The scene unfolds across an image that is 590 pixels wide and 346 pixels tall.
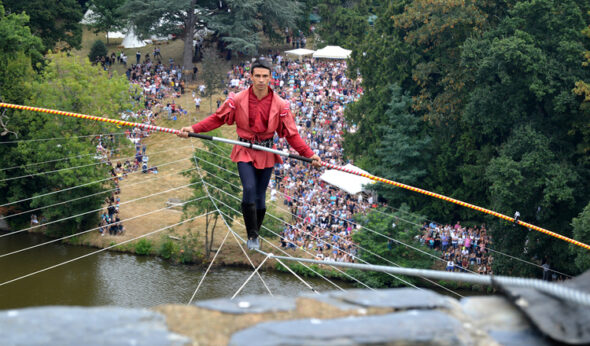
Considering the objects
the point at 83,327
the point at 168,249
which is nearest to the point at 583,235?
the point at 168,249

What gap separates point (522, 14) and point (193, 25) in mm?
25692

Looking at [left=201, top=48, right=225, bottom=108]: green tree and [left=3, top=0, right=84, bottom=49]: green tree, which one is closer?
[left=3, top=0, right=84, bottom=49]: green tree

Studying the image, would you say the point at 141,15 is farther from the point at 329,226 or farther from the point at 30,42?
the point at 329,226

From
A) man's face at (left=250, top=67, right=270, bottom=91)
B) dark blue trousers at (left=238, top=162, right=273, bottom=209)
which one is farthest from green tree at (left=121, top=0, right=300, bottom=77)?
man's face at (left=250, top=67, right=270, bottom=91)

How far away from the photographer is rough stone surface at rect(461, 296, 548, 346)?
271 cm

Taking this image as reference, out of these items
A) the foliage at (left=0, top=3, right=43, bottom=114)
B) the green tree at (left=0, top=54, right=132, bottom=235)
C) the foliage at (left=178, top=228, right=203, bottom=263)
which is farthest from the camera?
the foliage at (left=0, top=3, right=43, bottom=114)

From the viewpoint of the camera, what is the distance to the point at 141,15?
4216 cm

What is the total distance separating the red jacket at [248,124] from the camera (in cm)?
718

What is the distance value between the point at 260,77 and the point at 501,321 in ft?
15.2

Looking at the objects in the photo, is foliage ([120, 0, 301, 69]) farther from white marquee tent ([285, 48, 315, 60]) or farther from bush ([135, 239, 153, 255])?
bush ([135, 239, 153, 255])

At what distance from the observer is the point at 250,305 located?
2.90 m

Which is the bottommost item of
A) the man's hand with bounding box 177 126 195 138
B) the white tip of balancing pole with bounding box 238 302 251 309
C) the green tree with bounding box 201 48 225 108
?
the green tree with bounding box 201 48 225 108

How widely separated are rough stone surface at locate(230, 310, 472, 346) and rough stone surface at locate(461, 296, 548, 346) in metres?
0.13

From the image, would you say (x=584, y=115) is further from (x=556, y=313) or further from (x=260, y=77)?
(x=556, y=313)
